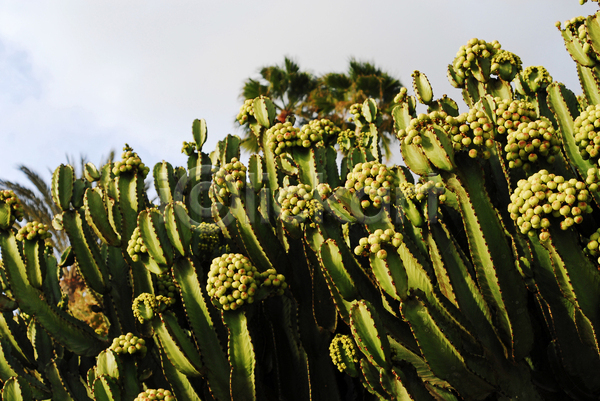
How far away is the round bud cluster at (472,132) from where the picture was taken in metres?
2.13

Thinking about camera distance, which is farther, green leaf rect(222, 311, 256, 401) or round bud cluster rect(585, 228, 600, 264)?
green leaf rect(222, 311, 256, 401)

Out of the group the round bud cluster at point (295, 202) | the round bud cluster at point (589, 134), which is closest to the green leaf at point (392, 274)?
the round bud cluster at point (295, 202)

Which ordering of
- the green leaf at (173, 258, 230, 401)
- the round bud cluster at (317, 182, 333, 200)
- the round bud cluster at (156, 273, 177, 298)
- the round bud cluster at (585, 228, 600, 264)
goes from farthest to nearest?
1. the round bud cluster at (156, 273, 177, 298)
2. the green leaf at (173, 258, 230, 401)
3. the round bud cluster at (317, 182, 333, 200)
4. the round bud cluster at (585, 228, 600, 264)

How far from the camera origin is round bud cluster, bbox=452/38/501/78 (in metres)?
3.23

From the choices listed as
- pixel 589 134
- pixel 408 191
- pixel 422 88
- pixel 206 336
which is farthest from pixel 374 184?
pixel 422 88

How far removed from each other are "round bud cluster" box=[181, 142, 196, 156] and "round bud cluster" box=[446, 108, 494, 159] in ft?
9.63

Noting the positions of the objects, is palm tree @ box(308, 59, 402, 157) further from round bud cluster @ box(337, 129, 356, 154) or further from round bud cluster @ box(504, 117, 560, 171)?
round bud cluster @ box(504, 117, 560, 171)

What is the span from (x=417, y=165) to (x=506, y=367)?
1.07m

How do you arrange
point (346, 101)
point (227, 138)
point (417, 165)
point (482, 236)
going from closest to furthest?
point (482, 236) → point (417, 165) → point (227, 138) → point (346, 101)

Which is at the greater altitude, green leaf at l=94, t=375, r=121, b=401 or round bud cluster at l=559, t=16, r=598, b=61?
round bud cluster at l=559, t=16, r=598, b=61

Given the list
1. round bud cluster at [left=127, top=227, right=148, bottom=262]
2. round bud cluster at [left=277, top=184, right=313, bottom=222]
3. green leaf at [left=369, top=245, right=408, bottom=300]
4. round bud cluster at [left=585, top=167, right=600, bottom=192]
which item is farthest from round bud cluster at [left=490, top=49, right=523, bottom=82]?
round bud cluster at [left=127, top=227, right=148, bottom=262]

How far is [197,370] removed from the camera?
8.91 feet

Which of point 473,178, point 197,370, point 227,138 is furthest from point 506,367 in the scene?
point 227,138

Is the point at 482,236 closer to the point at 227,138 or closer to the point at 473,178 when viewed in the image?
the point at 473,178
